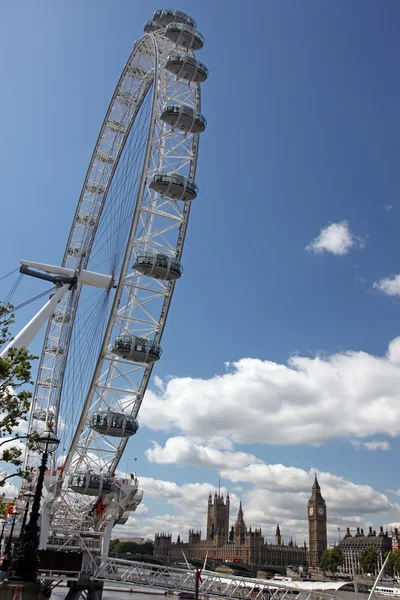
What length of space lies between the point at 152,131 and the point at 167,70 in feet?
29.3

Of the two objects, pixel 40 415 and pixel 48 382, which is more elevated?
pixel 48 382

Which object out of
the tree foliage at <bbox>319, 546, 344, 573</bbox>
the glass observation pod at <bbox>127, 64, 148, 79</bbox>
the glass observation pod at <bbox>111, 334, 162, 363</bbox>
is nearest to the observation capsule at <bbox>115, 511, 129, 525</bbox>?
the glass observation pod at <bbox>111, 334, 162, 363</bbox>

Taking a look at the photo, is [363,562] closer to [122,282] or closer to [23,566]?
[122,282]

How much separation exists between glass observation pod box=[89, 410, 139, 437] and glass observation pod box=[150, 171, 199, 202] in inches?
695

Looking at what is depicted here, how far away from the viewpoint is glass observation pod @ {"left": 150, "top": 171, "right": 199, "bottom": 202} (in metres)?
45.1

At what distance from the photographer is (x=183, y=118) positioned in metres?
46.4

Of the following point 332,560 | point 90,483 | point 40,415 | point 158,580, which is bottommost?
point 158,580

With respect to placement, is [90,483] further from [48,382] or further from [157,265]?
[48,382]

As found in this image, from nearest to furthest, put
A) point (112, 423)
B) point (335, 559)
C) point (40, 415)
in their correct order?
point (112, 423) → point (40, 415) → point (335, 559)

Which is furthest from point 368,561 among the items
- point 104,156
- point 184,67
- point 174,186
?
point 184,67

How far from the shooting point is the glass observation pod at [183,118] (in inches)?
1811

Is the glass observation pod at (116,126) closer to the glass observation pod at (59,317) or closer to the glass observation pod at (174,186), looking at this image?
the glass observation pod at (174,186)

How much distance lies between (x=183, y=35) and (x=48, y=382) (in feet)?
136

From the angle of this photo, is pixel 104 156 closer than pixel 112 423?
No
